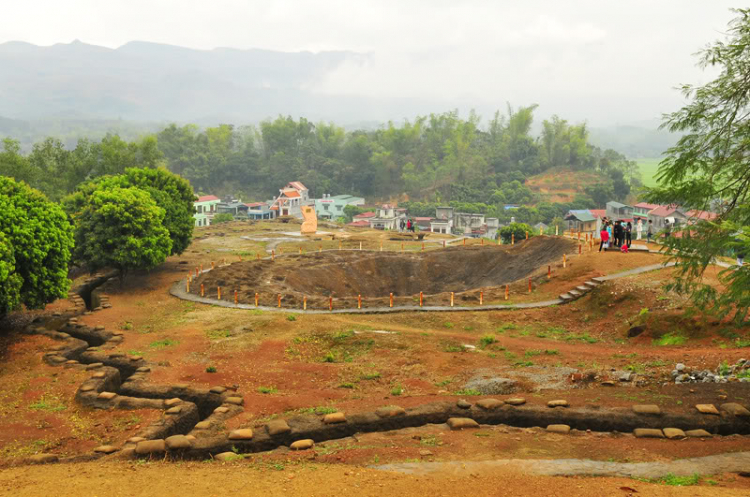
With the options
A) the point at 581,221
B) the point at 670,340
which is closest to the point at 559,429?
the point at 670,340

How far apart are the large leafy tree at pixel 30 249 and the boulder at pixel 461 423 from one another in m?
20.6

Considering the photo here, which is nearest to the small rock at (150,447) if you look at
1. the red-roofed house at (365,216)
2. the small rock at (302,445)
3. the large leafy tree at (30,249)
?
the small rock at (302,445)

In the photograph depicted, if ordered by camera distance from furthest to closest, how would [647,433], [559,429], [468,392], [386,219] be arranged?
[386,219]
[468,392]
[559,429]
[647,433]

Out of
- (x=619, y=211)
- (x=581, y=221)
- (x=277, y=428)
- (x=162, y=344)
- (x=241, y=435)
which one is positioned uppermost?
(x=619, y=211)

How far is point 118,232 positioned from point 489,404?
3462 centimetres

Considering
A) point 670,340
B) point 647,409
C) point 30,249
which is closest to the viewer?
point 647,409

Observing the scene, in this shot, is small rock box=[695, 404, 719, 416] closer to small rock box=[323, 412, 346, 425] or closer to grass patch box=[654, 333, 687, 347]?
grass patch box=[654, 333, 687, 347]

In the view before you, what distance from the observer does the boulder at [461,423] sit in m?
15.5

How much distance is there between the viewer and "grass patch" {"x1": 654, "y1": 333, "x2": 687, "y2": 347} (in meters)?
23.8

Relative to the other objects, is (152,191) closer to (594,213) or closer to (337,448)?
(337,448)

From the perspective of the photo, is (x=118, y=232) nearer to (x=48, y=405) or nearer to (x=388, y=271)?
(x=388, y=271)

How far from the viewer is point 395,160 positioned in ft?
483

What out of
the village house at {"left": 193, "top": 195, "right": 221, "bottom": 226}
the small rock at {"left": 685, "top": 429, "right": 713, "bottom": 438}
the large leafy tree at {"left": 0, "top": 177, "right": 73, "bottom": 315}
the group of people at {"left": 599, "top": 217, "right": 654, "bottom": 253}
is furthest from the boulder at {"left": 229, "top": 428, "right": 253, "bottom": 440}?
the village house at {"left": 193, "top": 195, "right": 221, "bottom": 226}

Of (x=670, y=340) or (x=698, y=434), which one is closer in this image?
(x=698, y=434)
